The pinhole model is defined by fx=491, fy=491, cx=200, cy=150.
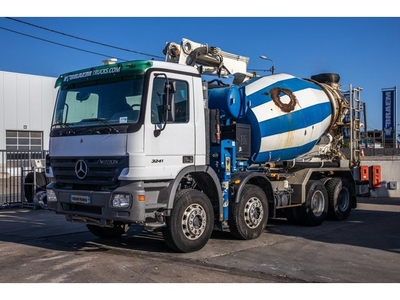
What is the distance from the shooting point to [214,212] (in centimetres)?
898

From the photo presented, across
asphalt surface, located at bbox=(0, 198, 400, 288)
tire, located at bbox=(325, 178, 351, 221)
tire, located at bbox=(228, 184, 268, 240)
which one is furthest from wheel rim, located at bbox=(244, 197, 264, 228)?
tire, located at bbox=(325, 178, 351, 221)

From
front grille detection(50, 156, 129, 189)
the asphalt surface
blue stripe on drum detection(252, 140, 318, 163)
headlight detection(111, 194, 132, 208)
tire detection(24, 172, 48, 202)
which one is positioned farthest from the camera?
tire detection(24, 172, 48, 202)

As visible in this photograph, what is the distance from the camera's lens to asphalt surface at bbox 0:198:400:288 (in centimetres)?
674

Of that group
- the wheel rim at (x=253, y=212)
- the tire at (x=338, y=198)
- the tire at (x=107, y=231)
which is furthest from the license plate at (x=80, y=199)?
the tire at (x=338, y=198)

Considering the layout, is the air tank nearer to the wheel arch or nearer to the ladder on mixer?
the ladder on mixer

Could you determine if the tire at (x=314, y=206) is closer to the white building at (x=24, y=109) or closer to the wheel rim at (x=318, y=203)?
the wheel rim at (x=318, y=203)

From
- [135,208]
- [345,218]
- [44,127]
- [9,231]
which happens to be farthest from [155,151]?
[44,127]

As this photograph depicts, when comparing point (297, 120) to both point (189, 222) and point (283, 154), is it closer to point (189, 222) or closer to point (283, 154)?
point (283, 154)

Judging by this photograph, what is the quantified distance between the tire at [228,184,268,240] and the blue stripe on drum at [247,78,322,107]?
5.98ft

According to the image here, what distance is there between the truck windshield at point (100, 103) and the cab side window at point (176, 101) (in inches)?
9.6

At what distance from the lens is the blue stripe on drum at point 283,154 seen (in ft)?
34.2

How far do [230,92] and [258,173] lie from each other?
170 centimetres

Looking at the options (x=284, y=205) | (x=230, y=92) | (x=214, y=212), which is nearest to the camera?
(x=214, y=212)

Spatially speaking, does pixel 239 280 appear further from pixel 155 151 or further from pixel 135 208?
pixel 155 151
